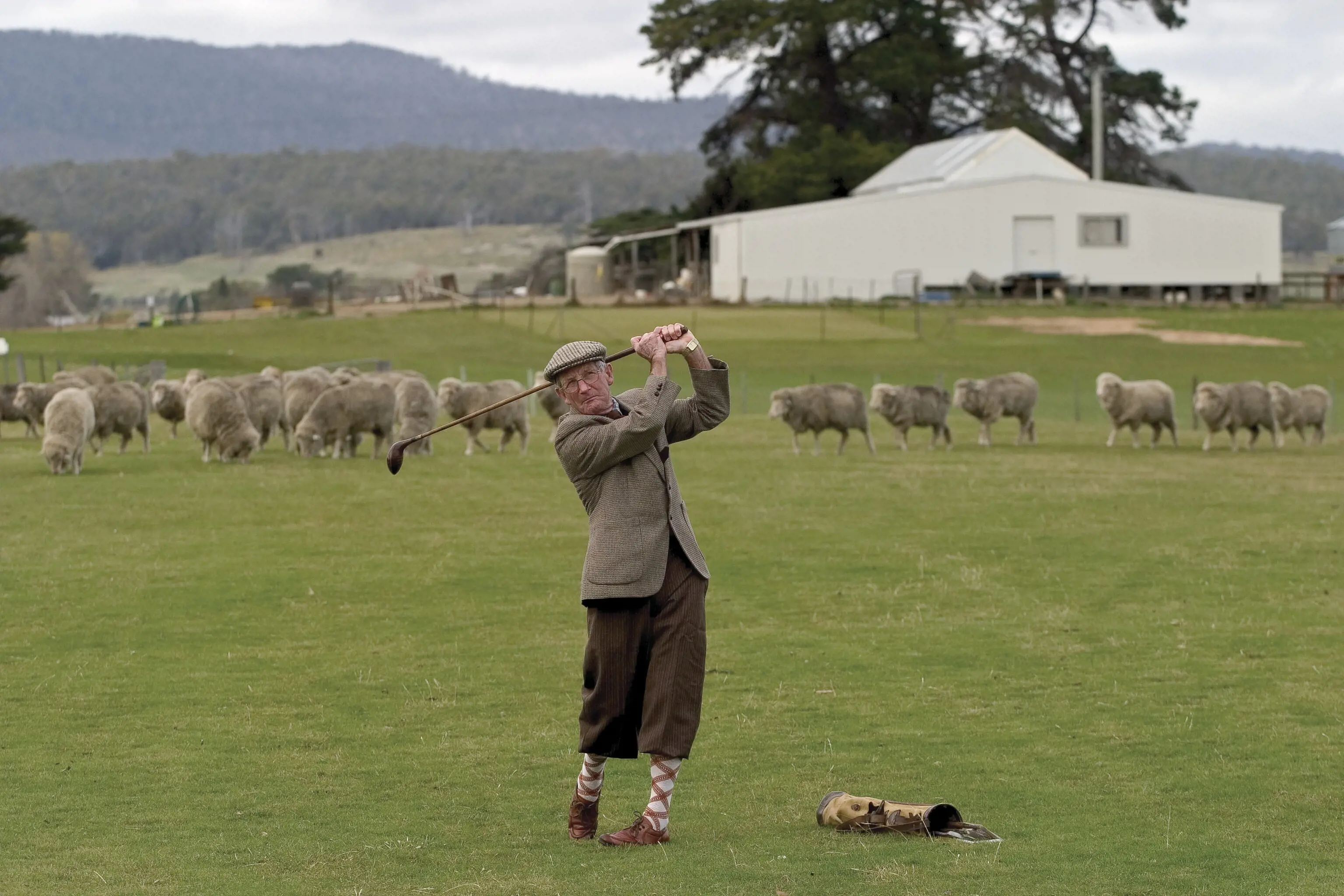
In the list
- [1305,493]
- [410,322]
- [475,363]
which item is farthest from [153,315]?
[1305,493]

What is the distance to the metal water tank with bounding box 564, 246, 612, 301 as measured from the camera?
86.6m

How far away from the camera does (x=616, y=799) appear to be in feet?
30.4

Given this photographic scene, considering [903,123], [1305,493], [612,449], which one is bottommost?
[1305,493]

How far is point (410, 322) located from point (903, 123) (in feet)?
118

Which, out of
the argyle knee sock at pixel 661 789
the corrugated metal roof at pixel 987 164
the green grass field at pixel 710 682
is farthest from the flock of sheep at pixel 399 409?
the corrugated metal roof at pixel 987 164

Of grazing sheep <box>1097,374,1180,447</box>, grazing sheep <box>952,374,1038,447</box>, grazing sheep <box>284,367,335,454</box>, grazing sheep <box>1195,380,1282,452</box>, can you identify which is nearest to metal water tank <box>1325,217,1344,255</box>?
grazing sheep <box>1195,380,1282,452</box>

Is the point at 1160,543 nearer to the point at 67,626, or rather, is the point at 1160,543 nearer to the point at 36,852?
the point at 67,626

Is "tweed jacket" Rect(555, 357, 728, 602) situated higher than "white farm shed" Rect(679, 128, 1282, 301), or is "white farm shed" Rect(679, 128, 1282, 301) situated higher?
"white farm shed" Rect(679, 128, 1282, 301)

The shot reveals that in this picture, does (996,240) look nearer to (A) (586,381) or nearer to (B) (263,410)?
(B) (263,410)

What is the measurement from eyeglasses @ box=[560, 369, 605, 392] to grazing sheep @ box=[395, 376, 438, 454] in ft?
67.9

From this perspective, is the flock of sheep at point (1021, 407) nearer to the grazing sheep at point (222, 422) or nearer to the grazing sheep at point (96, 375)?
the grazing sheep at point (222, 422)

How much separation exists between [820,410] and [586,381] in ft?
70.8

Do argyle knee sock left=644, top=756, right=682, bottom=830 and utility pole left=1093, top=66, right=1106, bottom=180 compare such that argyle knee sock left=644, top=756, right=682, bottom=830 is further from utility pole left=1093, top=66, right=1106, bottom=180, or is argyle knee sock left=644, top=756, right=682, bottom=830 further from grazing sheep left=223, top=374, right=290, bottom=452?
utility pole left=1093, top=66, right=1106, bottom=180

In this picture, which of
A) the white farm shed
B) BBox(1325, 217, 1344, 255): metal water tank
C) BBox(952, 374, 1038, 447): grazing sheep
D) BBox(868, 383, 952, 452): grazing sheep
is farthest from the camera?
BBox(1325, 217, 1344, 255): metal water tank
